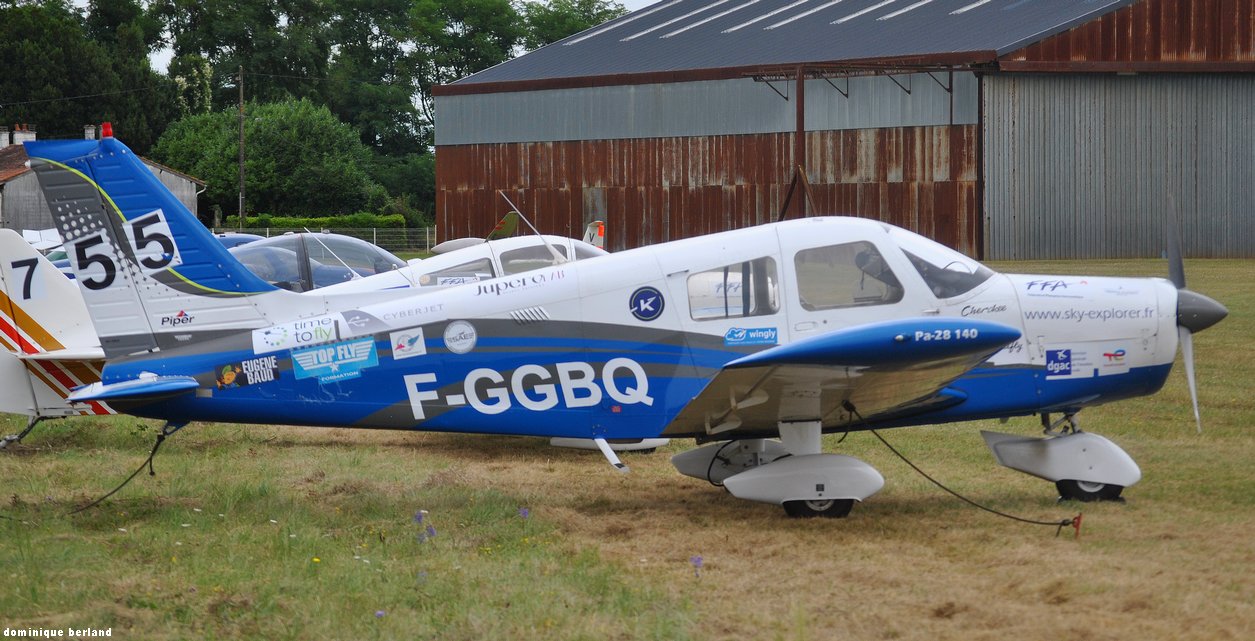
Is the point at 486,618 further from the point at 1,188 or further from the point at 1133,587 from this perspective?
the point at 1,188

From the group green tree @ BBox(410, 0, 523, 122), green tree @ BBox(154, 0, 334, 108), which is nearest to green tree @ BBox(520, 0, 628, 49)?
green tree @ BBox(410, 0, 523, 122)

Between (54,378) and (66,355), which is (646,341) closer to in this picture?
(66,355)

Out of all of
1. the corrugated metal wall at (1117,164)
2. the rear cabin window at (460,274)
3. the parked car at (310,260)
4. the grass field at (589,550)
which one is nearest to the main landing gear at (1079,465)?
the grass field at (589,550)

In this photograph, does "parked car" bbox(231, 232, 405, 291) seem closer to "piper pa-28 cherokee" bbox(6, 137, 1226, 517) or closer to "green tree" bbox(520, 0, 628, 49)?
"piper pa-28 cherokee" bbox(6, 137, 1226, 517)

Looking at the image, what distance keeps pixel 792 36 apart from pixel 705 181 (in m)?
5.29

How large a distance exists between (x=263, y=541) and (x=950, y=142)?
30.8 meters

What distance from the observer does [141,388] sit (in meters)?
8.05

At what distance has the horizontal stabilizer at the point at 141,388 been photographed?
7922 millimetres

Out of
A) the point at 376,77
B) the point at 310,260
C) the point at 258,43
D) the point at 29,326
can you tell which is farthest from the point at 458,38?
the point at 29,326

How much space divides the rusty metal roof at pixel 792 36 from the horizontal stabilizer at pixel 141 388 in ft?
92.9

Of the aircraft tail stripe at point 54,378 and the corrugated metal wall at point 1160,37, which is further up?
the corrugated metal wall at point 1160,37

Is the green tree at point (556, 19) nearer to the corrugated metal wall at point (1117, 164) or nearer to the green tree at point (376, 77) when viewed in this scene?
the green tree at point (376, 77)

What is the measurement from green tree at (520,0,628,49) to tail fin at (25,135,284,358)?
8178cm

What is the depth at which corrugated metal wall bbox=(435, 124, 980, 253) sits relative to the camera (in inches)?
1426
